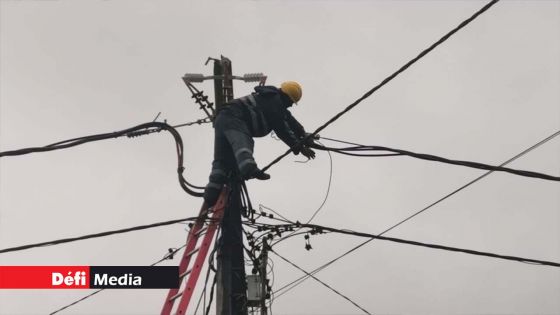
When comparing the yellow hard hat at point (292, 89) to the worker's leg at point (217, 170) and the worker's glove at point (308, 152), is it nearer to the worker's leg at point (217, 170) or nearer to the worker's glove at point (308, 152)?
the worker's glove at point (308, 152)

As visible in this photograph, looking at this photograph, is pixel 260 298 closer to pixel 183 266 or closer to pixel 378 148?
pixel 183 266

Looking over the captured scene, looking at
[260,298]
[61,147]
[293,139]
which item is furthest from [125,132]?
[260,298]

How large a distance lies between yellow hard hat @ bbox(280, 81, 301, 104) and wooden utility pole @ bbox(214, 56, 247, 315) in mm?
1219

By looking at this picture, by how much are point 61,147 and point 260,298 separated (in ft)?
10.8

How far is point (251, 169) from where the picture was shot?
8.10 metres

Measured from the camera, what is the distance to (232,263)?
8516mm

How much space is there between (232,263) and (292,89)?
260 cm

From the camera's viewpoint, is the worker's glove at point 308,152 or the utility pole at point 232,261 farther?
the worker's glove at point 308,152

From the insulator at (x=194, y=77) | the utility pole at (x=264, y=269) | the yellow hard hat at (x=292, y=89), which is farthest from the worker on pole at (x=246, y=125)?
the insulator at (x=194, y=77)

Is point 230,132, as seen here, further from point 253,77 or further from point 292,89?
point 253,77

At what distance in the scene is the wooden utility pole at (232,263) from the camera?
8148 millimetres

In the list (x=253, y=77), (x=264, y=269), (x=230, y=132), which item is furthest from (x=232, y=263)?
(x=253, y=77)

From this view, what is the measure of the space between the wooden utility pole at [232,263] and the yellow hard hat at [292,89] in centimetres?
122

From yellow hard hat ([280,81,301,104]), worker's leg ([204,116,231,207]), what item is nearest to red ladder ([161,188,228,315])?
worker's leg ([204,116,231,207])
